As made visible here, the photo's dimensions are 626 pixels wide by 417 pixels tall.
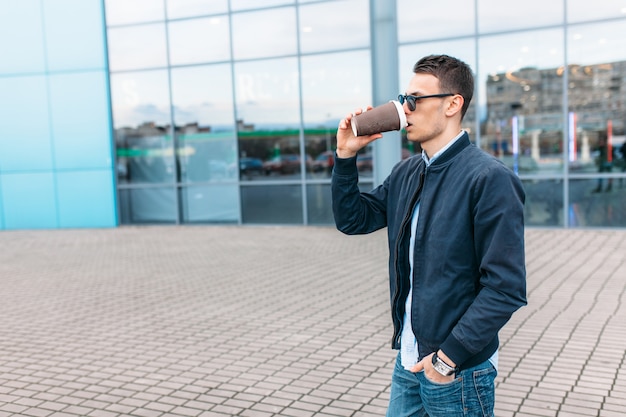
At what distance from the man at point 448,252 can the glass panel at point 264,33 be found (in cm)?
1186

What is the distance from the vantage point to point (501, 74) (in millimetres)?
12133

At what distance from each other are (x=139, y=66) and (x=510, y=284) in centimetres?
1406

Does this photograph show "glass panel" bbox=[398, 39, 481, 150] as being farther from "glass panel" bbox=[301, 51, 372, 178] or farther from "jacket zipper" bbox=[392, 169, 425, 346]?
"jacket zipper" bbox=[392, 169, 425, 346]

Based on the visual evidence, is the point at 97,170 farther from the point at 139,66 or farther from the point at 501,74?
the point at 501,74

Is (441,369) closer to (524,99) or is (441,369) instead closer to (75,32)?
(524,99)

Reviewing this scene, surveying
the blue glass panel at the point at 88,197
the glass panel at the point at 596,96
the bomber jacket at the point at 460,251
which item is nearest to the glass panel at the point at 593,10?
the glass panel at the point at 596,96

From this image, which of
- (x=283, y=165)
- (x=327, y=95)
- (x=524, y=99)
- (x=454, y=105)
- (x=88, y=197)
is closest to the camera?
(x=454, y=105)

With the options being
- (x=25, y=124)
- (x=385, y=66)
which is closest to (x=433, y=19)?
(x=385, y=66)

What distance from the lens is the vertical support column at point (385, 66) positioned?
12797 millimetres

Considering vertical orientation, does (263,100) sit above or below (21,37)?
below

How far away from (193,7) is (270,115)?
3002 millimetres

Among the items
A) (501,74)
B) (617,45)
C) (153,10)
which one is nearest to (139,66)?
(153,10)

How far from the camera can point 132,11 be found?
14.5 metres

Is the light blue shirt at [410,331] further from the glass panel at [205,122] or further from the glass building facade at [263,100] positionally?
the glass panel at [205,122]
